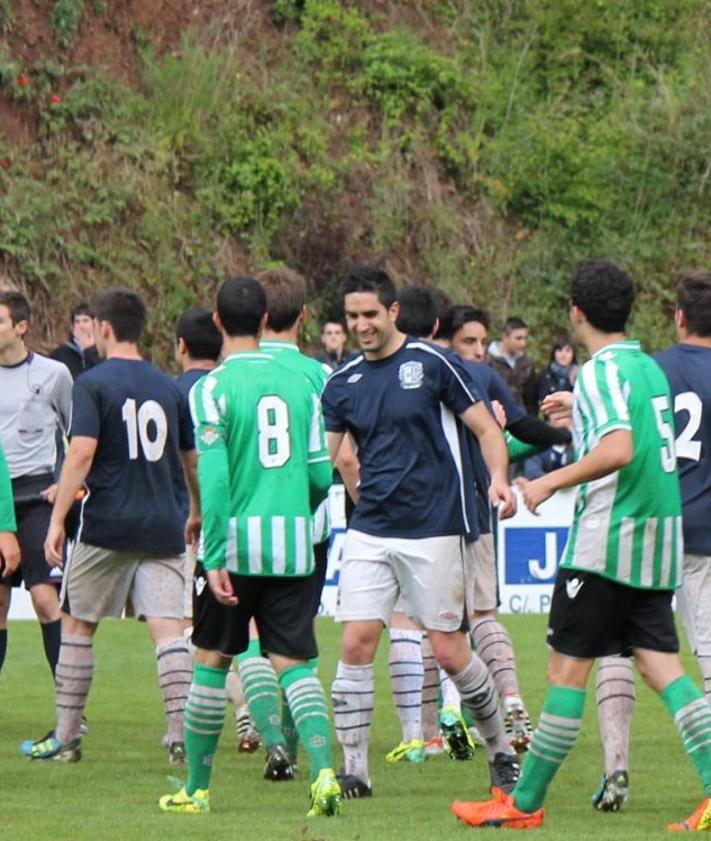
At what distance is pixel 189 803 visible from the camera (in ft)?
25.7

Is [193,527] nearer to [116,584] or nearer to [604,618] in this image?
[116,584]

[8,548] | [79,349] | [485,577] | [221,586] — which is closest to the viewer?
[221,586]

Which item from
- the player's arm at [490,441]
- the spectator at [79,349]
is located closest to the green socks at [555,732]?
the player's arm at [490,441]

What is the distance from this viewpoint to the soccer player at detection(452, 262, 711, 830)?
7.14 metres

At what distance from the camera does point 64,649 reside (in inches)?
368

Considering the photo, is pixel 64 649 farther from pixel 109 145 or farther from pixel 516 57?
pixel 516 57

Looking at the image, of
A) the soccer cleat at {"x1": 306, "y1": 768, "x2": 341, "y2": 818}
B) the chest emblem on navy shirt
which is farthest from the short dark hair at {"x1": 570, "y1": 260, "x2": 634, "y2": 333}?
the soccer cleat at {"x1": 306, "y1": 768, "x2": 341, "y2": 818}

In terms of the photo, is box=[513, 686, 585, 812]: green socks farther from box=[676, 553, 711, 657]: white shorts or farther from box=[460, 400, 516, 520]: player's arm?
box=[676, 553, 711, 657]: white shorts

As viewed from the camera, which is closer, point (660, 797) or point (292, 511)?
point (292, 511)

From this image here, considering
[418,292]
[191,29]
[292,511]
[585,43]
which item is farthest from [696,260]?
[292,511]

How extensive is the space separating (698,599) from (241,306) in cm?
223

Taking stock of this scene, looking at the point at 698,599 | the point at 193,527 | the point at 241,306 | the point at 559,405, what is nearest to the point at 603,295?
the point at 559,405

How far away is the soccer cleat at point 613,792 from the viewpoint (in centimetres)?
790

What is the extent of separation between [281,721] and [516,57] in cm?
2025
